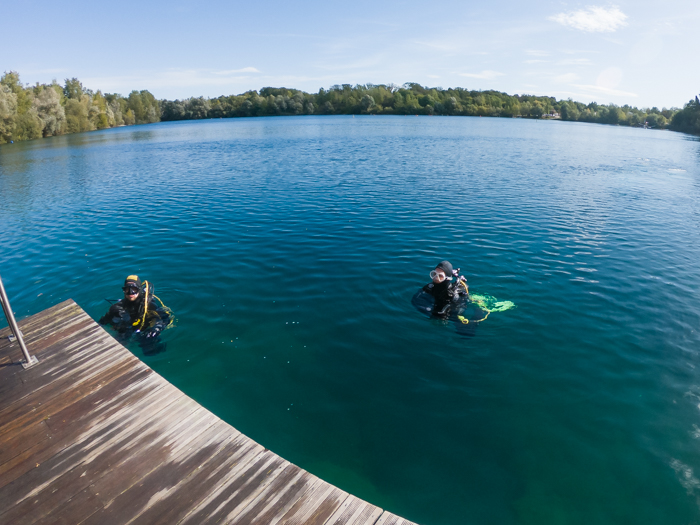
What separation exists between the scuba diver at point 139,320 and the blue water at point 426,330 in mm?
324

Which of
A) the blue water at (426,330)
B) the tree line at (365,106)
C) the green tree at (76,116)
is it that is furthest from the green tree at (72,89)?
the blue water at (426,330)

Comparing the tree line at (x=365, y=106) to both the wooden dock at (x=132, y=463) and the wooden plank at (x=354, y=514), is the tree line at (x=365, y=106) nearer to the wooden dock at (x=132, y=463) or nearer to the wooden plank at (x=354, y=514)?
the wooden dock at (x=132, y=463)

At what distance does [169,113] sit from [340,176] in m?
156

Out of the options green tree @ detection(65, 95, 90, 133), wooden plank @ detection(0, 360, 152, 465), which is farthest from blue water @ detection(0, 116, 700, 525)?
green tree @ detection(65, 95, 90, 133)

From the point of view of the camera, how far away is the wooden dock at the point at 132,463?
459cm

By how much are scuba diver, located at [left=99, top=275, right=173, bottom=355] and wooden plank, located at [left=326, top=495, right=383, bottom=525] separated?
678cm

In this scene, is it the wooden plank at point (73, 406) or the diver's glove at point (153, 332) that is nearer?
the wooden plank at point (73, 406)

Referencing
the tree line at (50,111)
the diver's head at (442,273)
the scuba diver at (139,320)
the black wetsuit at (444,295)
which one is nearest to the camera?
the scuba diver at (139,320)

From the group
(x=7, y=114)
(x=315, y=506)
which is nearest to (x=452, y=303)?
(x=315, y=506)

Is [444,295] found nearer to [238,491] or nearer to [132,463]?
[238,491]

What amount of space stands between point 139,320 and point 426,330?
7527 millimetres

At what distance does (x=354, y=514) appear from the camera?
4594 millimetres

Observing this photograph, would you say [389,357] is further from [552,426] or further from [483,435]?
[552,426]

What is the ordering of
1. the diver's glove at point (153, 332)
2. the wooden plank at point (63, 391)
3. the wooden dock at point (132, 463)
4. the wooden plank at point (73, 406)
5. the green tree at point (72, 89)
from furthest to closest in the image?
the green tree at point (72, 89), the diver's glove at point (153, 332), the wooden plank at point (63, 391), the wooden plank at point (73, 406), the wooden dock at point (132, 463)
